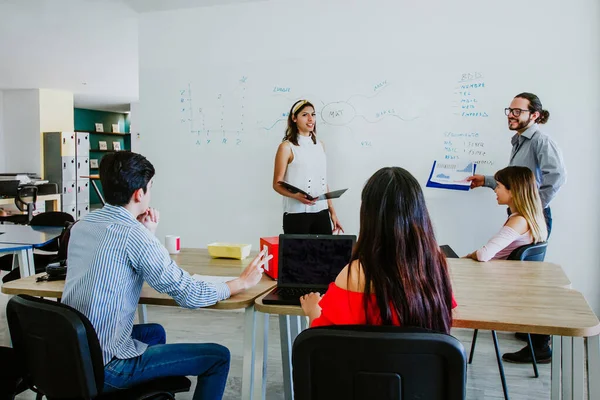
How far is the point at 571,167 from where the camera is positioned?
3.69 meters

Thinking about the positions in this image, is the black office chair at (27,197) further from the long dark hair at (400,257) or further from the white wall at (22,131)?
the long dark hair at (400,257)

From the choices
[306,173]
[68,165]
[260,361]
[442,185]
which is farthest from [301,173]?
[68,165]

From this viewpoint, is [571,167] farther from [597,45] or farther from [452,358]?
[452,358]

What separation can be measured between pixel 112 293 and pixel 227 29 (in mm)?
3166

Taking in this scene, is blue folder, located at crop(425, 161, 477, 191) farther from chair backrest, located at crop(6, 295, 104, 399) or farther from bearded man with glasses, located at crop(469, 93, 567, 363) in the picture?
chair backrest, located at crop(6, 295, 104, 399)

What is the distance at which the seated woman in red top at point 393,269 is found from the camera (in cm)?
127

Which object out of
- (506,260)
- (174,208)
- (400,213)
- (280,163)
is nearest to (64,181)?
(174,208)

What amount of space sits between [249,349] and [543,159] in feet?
7.85

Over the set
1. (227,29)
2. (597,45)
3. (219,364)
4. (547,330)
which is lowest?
(219,364)

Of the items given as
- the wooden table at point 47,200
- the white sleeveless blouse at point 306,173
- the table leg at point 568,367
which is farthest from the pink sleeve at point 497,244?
the wooden table at point 47,200

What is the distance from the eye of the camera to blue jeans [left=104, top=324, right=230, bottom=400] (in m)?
1.71

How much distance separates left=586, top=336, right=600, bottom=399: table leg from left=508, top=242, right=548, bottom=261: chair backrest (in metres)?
0.98

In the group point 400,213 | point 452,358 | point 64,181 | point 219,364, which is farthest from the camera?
point 64,181

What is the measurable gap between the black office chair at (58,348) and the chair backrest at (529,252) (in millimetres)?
2016
